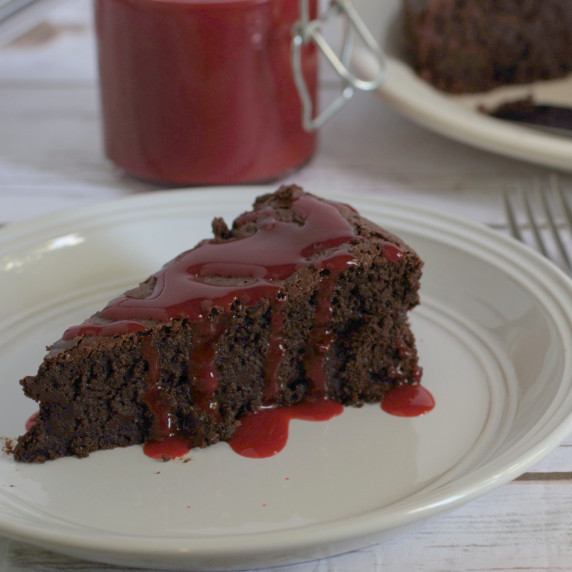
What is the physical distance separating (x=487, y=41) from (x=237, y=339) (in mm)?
1907

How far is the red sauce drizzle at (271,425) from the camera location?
4.78 feet

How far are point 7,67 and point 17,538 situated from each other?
2700mm

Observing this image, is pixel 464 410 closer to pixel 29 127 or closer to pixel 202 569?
pixel 202 569

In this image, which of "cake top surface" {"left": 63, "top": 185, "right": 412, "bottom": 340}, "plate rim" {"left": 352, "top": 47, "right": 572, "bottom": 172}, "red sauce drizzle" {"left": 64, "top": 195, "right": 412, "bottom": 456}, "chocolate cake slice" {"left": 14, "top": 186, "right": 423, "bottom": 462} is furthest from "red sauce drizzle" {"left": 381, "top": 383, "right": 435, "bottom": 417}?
"plate rim" {"left": 352, "top": 47, "right": 572, "bottom": 172}

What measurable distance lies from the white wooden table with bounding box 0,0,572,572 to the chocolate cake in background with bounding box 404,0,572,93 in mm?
250

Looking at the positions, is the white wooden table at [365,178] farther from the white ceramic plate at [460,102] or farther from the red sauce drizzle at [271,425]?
the red sauce drizzle at [271,425]

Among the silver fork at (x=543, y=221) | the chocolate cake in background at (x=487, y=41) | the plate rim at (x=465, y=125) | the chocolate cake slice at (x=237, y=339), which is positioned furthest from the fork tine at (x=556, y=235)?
the chocolate cake in background at (x=487, y=41)

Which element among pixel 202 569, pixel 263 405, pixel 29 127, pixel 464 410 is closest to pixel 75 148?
pixel 29 127

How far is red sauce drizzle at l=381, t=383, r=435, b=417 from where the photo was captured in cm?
155

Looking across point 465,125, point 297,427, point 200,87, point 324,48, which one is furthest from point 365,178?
point 297,427

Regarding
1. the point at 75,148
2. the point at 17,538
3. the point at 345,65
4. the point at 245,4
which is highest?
the point at 245,4

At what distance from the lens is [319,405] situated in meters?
1.60

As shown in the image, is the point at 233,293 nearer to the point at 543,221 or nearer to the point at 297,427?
the point at 297,427

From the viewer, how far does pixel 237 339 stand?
4.97 feet
